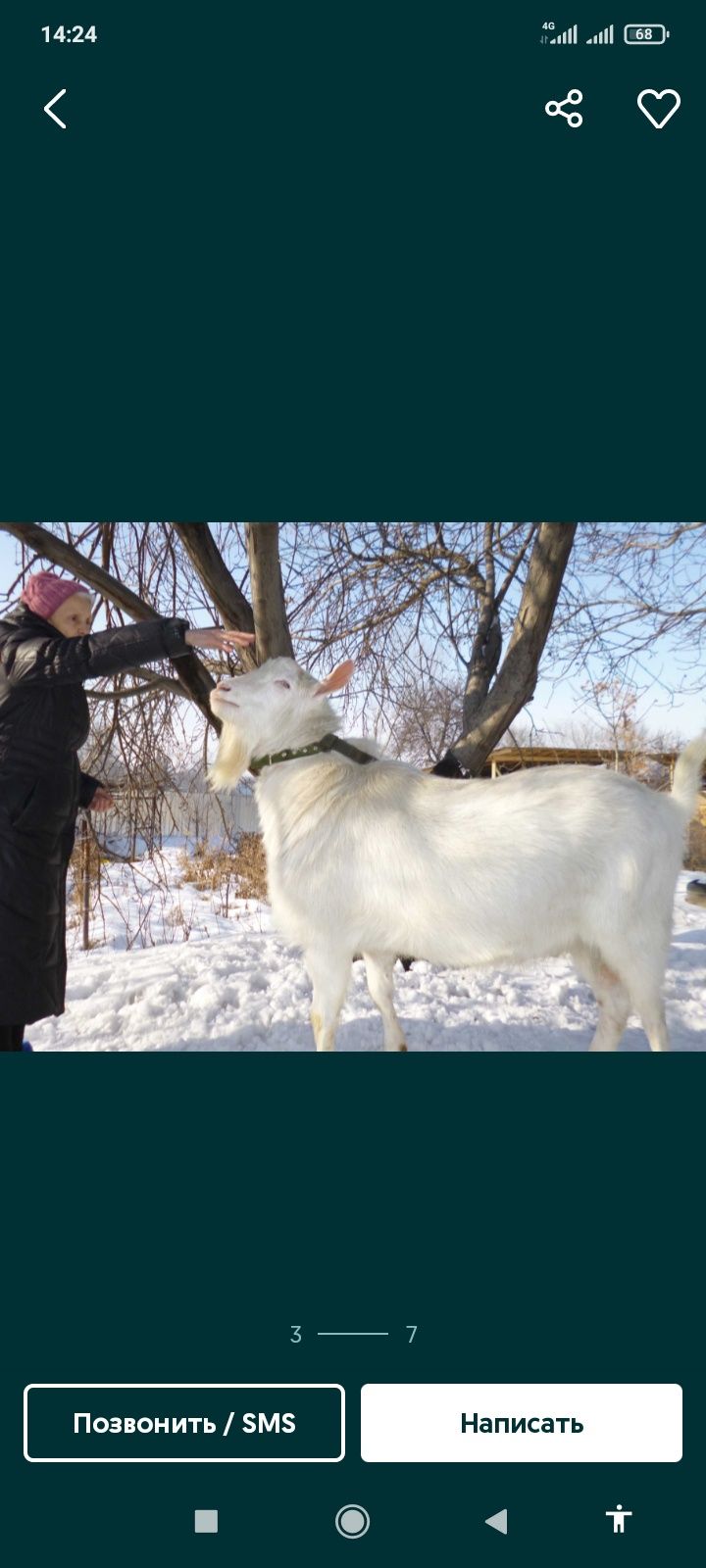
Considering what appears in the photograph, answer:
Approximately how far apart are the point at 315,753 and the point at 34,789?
1.00m

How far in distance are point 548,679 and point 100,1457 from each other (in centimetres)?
418

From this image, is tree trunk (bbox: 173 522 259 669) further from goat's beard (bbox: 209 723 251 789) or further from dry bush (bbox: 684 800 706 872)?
dry bush (bbox: 684 800 706 872)

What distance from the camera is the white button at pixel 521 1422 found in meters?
1.23

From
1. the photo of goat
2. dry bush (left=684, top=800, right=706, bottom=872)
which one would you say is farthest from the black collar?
dry bush (left=684, top=800, right=706, bottom=872)

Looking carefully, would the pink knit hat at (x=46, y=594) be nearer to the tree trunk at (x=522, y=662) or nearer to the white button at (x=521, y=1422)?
the tree trunk at (x=522, y=662)

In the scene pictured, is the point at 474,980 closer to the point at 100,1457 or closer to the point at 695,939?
the point at 695,939

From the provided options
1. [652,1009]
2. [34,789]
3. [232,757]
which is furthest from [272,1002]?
[652,1009]

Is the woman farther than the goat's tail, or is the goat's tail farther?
the goat's tail

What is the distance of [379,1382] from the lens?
127 centimetres

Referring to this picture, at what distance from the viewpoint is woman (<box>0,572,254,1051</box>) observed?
9.34 feet

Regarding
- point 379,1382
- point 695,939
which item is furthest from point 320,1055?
point 695,939

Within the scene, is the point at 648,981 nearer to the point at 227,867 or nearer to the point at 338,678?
the point at 338,678
